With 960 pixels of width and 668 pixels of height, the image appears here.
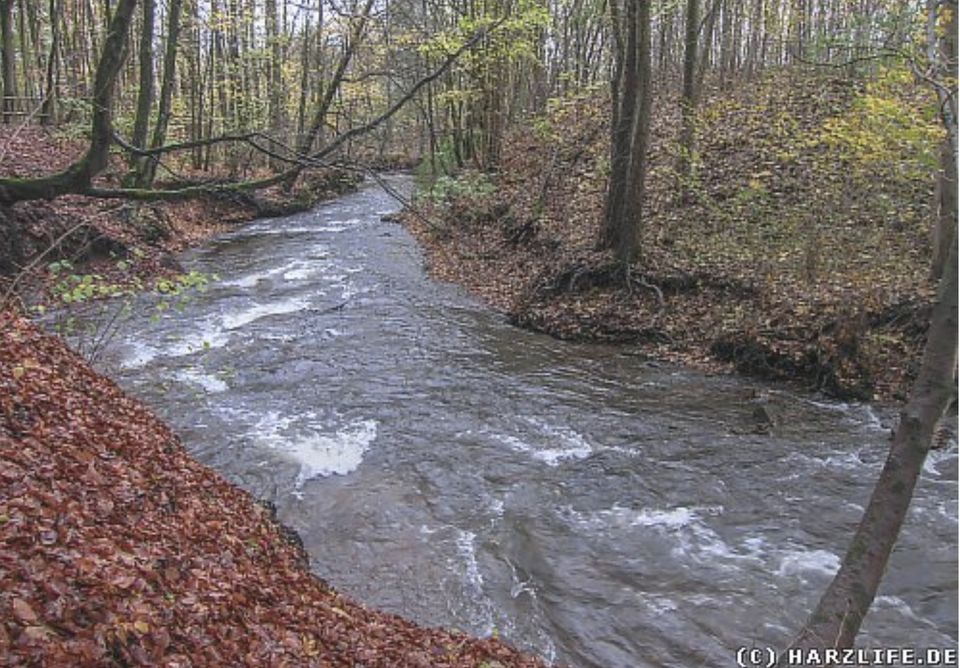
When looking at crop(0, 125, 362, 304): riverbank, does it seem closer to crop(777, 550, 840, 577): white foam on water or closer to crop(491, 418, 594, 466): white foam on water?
crop(491, 418, 594, 466): white foam on water

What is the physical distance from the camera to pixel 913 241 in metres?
15.4

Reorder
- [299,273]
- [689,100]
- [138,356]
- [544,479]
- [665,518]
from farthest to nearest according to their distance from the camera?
1. [299,273]
2. [689,100]
3. [138,356]
4. [544,479]
5. [665,518]

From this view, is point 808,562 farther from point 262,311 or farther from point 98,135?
point 262,311

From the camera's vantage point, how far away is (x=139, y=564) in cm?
473

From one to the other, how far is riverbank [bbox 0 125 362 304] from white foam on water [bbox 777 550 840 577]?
24.4ft

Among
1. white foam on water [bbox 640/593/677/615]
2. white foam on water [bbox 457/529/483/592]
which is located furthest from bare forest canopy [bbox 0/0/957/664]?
white foam on water [bbox 457/529/483/592]

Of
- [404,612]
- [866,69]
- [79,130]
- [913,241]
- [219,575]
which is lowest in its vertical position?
[404,612]

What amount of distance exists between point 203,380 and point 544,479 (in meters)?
5.90

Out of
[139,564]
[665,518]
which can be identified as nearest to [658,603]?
[665,518]

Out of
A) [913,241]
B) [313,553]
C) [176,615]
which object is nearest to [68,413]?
[313,553]

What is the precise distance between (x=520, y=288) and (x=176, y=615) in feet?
43.6

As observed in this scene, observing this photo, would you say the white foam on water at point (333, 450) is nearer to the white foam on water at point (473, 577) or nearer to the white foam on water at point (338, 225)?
the white foam on water at point (473, 577)

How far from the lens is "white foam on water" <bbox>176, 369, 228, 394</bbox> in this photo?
11.7 metres

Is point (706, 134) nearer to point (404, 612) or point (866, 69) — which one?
point (866, 69)
